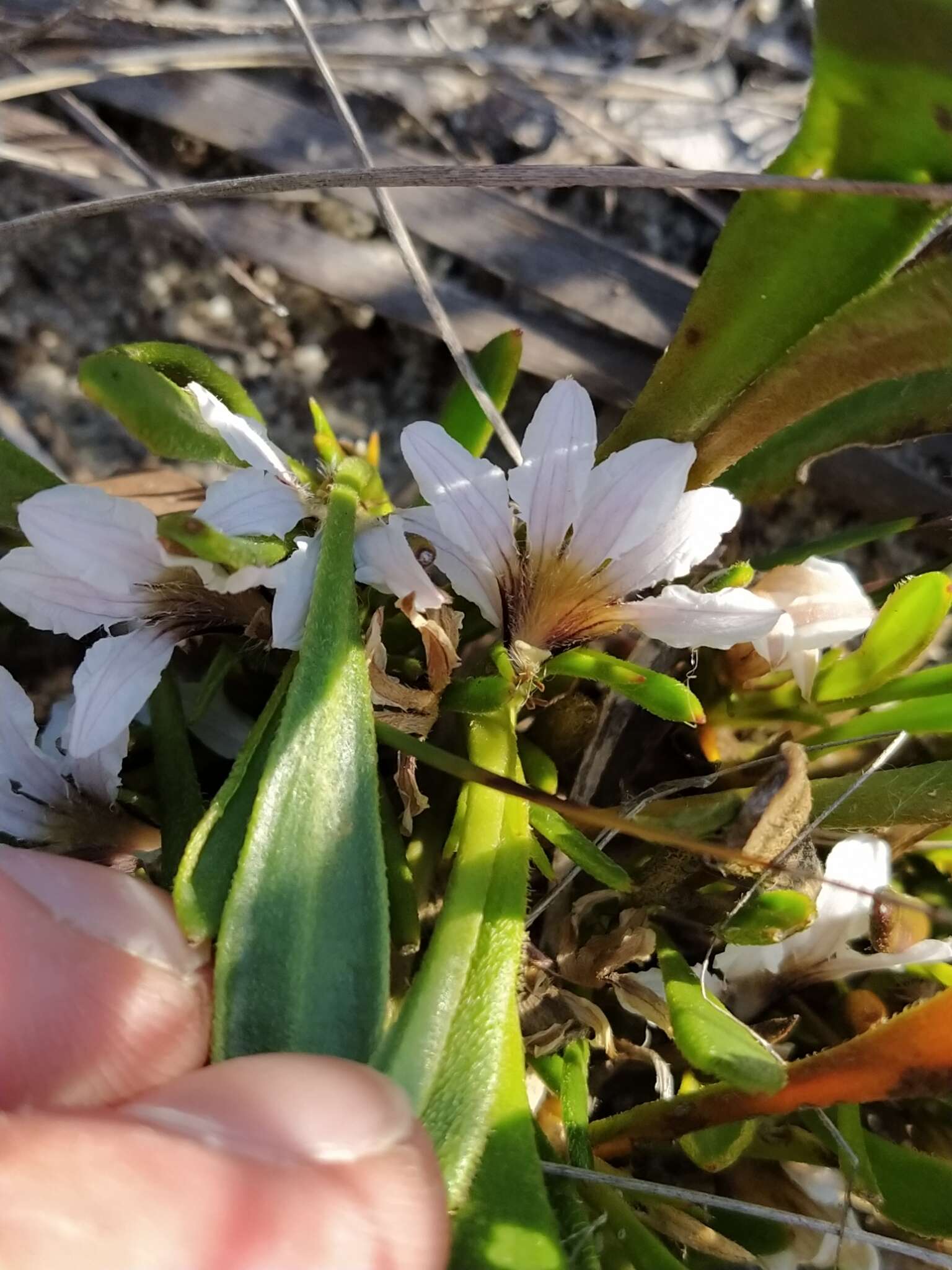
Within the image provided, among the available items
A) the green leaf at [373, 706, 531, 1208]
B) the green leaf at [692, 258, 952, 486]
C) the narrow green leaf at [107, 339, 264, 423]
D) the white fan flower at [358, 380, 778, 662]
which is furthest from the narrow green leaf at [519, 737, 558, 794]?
the narrow green leaf at [107, 339, 264, 423]

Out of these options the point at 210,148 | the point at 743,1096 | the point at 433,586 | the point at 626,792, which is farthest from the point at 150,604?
the point at 210,148

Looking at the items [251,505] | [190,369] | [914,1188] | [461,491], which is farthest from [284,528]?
[914,1188]

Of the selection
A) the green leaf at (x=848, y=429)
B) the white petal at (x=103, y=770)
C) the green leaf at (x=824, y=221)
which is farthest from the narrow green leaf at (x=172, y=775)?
the green leaf at (x=848, y=429)

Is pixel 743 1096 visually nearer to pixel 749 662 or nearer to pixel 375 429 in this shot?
pixel 749 662

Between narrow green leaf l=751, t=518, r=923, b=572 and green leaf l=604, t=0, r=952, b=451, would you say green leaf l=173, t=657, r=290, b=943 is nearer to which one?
green leaf l=604, t=0, r=952, b=451

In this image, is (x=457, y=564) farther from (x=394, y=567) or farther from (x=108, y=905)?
(x=108, y=905)

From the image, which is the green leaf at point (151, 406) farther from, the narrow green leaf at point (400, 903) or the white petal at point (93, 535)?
the narrow green leaf at point (400, 903)
